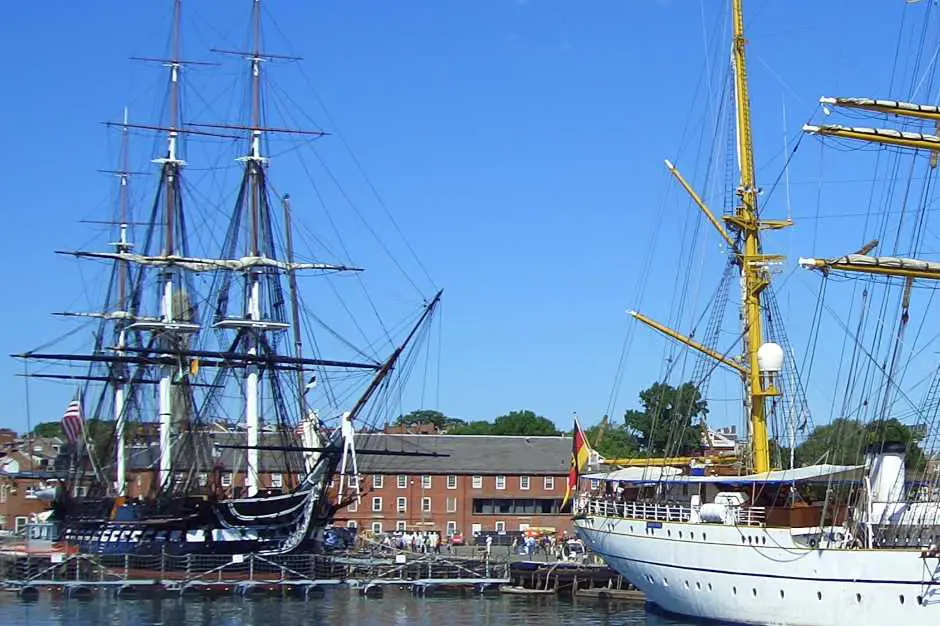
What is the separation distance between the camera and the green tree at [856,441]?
45.0 meters

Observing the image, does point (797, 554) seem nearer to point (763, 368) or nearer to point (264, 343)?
point (763, 368)

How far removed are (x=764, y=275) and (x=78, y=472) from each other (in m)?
41.3

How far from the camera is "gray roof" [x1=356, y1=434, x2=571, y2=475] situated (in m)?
92.9

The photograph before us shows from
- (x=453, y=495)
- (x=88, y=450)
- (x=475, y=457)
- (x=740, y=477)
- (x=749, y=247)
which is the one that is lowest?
(x=453, y=495)

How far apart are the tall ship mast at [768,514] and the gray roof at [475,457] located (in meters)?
35.5

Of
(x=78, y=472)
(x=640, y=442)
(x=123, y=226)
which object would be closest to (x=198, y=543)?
(x=78, y=472)

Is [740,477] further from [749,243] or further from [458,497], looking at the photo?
[458,497]

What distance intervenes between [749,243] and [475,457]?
4232 cm

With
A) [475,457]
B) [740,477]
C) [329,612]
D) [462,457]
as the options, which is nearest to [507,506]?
[475,457]

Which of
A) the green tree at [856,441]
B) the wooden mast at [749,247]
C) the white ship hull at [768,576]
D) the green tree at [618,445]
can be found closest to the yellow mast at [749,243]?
the wooden mast at [749,247]

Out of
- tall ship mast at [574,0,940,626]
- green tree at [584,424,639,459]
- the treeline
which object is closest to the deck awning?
tall ship mast at [574,0,940,626]

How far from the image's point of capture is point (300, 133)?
69.4 metres

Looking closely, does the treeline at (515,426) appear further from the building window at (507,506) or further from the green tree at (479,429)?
the building window at (507,506)

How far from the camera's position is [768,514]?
151 feet
